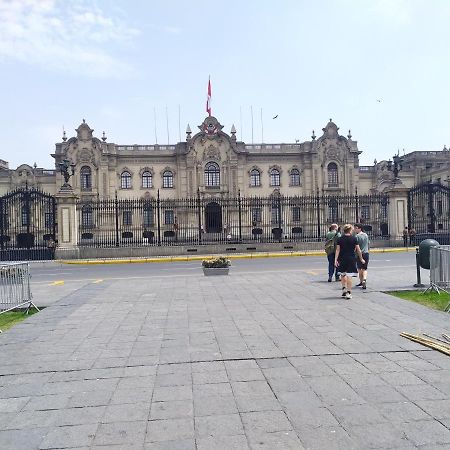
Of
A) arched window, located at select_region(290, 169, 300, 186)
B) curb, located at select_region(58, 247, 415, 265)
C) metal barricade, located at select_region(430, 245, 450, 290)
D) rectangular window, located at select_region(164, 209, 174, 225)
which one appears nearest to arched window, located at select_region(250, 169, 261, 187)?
arched window, located at select_region(290, 169, 300, 186)

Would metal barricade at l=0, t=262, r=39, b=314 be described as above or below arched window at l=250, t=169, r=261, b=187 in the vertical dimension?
below

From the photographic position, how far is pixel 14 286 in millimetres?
9055

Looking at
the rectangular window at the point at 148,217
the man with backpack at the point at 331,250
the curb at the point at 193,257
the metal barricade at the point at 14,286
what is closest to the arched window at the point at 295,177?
the rectangular window at the point at 148,217

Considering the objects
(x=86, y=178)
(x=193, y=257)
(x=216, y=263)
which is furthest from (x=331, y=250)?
(x=86, y=178)

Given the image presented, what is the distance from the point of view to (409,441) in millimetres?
3303

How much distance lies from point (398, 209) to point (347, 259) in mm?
18638

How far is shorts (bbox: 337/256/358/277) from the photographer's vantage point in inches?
383

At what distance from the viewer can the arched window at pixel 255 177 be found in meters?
50.0

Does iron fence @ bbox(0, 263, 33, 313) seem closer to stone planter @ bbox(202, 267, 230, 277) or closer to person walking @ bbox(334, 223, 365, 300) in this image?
stone planter @ bbox(202, 267, 230, 277)

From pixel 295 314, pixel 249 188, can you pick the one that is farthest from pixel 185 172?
pixel 295 314

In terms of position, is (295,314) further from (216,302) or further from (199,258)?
(199,258)

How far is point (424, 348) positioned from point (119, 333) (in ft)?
14.0

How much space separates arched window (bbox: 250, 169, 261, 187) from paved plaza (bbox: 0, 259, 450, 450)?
41.4 metres

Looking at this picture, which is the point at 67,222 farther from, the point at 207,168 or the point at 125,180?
the point at 207,168
